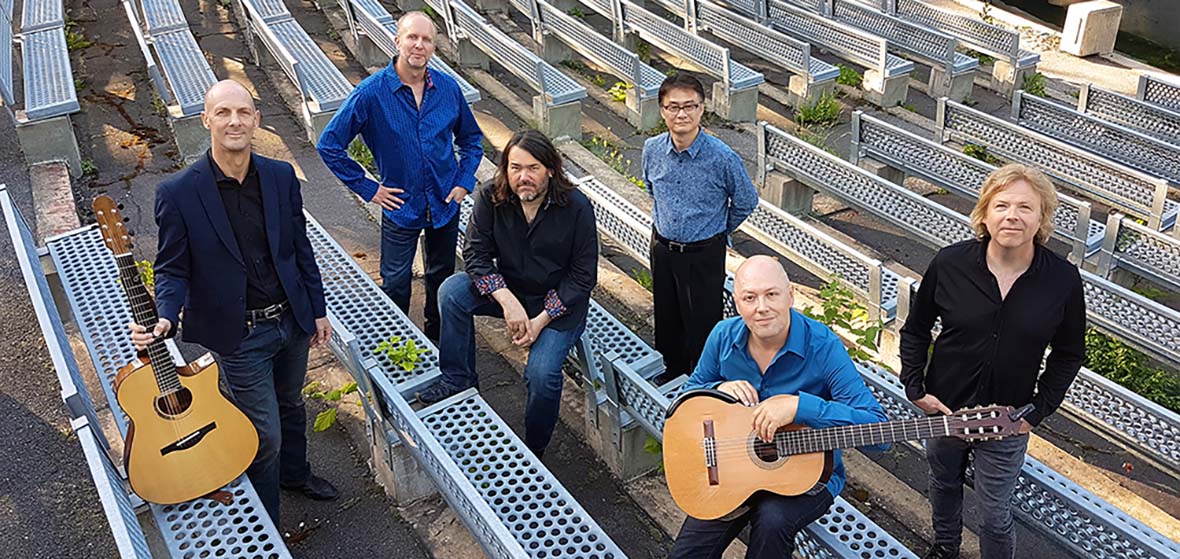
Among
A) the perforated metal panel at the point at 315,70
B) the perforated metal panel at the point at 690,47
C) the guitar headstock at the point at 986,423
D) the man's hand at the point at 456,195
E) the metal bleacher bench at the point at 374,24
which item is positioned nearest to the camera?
the guitar headstock at the point at 986,423

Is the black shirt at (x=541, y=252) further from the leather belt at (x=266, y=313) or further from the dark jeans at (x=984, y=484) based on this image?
the dark jeans at (x=984, y=484)

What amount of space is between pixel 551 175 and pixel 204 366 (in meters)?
1.42

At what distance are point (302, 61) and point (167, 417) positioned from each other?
15.6 feet

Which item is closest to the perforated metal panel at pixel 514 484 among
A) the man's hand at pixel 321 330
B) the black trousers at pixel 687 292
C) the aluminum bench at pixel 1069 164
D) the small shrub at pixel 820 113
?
the man's hand at pixel 321 330

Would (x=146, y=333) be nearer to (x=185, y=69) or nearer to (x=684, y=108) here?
(x=684, y=108)

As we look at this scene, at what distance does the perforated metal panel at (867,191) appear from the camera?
17.6 ft

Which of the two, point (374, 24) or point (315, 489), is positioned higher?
point (374, 24)

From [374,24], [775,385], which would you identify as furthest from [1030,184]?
[374,24]

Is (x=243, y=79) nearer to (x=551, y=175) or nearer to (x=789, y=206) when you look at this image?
(x=789, y=206)

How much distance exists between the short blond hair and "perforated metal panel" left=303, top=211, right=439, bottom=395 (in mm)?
2146

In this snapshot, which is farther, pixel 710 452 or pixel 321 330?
pixel 321 330

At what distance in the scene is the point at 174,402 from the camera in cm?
315

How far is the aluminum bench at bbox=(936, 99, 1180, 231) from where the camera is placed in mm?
5637

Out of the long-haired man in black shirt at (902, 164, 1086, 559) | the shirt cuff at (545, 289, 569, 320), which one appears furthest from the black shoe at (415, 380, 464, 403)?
the long-haired man in black shirt at (902, 164, 1086, 559)
